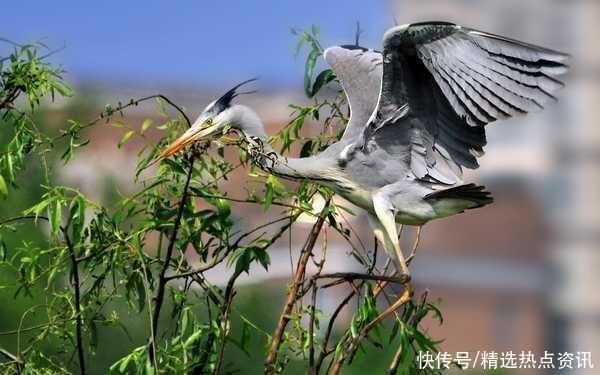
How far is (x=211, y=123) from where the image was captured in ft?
12.5

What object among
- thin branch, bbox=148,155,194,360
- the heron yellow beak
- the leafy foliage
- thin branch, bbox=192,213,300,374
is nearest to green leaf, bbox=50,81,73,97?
the leafy foliage

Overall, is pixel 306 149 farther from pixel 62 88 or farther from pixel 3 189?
pixel 3 189

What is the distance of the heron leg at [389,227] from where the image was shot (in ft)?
12.7

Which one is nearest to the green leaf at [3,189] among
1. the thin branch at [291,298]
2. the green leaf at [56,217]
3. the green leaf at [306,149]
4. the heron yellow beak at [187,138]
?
the green leaf at [56,217]

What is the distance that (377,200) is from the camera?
400 cm

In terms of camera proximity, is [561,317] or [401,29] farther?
[561,317]

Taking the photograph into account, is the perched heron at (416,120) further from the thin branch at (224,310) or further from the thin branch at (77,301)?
the thin branch at (77,301)

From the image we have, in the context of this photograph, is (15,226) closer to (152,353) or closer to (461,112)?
(152,353)

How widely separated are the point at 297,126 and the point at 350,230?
304 millimetres

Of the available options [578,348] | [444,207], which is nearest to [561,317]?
[578,348]

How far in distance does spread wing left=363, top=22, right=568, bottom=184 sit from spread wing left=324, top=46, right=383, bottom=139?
80 millimetres

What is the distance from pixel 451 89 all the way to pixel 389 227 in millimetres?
381

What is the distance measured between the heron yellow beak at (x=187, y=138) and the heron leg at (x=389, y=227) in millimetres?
491

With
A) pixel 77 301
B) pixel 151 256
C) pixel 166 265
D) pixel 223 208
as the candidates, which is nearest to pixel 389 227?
pixel 223 208
